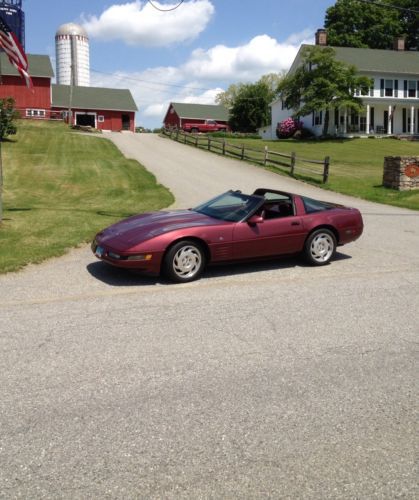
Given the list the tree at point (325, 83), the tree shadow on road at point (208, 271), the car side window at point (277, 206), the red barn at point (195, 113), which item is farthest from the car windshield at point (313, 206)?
the red barn at point (195, 113)

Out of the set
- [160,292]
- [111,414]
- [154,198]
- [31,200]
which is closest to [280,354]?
[111,414]

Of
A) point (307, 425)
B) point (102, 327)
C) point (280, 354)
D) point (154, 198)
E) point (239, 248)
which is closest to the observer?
point (307, 425)

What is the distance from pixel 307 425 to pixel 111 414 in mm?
1356

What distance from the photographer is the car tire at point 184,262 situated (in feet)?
24.0

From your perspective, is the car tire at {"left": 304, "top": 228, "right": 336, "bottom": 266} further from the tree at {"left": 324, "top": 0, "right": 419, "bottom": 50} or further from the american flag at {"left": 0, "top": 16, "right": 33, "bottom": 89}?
the tree at {"left": 324, "top": 0, "right": 419, "bottom": 50}

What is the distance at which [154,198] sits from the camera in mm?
16391

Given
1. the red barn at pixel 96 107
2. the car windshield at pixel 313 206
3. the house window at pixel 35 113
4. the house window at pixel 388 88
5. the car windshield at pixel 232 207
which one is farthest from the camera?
the red barn at pixel 96 107

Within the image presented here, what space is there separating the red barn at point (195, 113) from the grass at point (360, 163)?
27869mm

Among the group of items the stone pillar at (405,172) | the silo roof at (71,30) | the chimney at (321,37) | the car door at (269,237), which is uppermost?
the silo roof at (71,30)

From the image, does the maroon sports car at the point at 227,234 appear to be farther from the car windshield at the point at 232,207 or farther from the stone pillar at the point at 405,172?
the stone pillar at the point at 405,172

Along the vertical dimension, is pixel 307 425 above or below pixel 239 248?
below

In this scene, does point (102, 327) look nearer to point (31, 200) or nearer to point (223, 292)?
point (223, 292)

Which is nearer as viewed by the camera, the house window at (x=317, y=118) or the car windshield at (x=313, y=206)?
the car windshield at (x=313, y=206)

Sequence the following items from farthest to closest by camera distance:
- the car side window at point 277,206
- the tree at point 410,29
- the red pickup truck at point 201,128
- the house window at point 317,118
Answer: the tree at point 410,29
the red pickup truck at point 201,128
the house window at point 317,118
the car side window at point 277,206
